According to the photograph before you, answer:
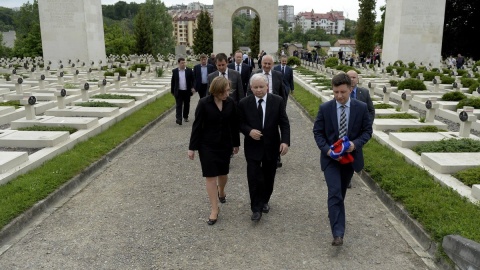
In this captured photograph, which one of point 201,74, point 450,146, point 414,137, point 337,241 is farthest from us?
point 201,74

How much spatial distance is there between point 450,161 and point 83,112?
335 inches

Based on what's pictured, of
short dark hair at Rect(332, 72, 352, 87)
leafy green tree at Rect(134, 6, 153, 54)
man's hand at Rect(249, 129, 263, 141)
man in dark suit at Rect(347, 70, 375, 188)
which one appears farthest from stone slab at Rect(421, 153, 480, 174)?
leafy green tree at Rect(134, 6, 153, 54)

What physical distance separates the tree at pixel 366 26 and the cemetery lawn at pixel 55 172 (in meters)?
51.4

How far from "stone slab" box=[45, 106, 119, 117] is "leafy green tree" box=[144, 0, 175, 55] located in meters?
48.3

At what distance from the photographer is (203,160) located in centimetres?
500

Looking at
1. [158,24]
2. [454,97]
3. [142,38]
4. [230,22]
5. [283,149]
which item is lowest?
[454,97]

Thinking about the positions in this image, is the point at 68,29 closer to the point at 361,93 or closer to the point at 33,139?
the point at 33,139

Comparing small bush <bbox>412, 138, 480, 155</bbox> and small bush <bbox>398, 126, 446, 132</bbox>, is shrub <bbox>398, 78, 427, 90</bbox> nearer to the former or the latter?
small bush <bbox>398, 126, 446, 132</bbox>

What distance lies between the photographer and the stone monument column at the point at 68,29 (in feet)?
88.5

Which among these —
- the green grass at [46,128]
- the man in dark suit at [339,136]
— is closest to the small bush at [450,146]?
the man in dark suit at [339,136]

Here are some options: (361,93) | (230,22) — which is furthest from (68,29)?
(361,93)

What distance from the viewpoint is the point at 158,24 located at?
2330 inches

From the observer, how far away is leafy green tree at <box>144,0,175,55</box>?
193ft

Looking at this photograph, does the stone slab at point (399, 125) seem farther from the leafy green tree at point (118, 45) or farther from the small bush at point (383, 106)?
the leafy green tree at point (118, 45)
